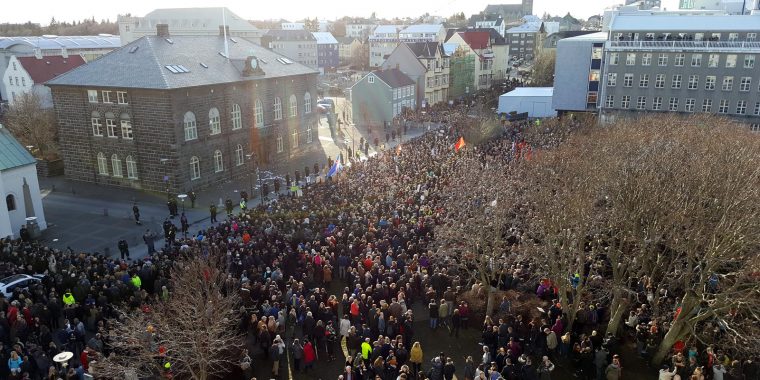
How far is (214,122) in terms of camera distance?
41656 millimetres

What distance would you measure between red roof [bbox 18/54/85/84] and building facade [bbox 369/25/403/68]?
66.2m

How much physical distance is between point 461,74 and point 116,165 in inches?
2355

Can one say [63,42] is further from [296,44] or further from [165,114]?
[165,114]

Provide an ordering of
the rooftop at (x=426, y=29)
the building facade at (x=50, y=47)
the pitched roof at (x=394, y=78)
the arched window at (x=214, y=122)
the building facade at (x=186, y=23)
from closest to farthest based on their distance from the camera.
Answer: the arched window at (x=214, y=122) < the pitched roof at (x=394, y=78) < the building facade at (x=50, y=47) < the building facade at (x=186, y=23) < the rooftop at (x=426, y=29)

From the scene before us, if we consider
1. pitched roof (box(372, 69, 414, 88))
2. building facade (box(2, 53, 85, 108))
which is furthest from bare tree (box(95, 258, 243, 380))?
building facade (box(2, 53, 85, 108))

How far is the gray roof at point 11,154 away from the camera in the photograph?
3027cm

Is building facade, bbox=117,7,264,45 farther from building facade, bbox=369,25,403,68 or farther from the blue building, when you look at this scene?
building facade, bbox=369,25,403,68

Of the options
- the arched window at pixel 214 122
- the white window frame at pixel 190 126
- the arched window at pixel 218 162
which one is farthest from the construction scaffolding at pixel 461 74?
the white window frame at pixel 190 126

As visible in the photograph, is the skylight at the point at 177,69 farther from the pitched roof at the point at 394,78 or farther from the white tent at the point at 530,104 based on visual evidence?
the white tent at the point at 530,104

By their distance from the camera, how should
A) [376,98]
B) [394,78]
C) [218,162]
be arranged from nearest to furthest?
[218,162] < [376,98] < [394,78]

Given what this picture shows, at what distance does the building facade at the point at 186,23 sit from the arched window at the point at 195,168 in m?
62.4

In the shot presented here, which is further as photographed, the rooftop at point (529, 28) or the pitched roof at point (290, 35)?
the rooftop at point (529, 28)

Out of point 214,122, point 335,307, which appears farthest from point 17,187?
point 335,307

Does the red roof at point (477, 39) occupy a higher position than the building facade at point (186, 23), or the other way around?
the building facade at point (186, 23)
